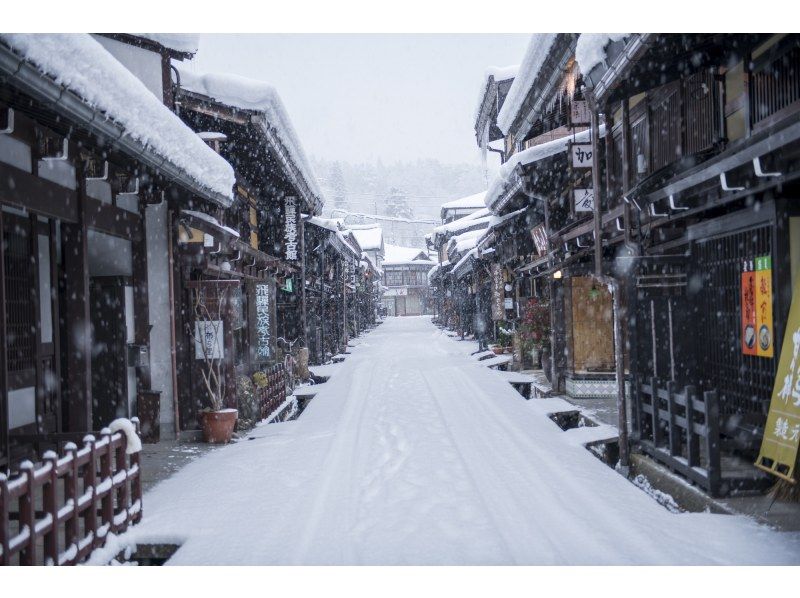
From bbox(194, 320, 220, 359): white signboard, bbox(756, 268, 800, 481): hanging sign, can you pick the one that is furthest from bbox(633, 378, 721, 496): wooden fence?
bbox(194, 320, 220, 359): white signboard

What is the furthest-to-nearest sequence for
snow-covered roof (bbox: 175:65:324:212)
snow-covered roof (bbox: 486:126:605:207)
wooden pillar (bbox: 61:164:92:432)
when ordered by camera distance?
snow-covered roof (bbox: 486:126:605:207) → snow-covered roof (bbox: 175:65:324:212) → wooden pillar (bbox: 61:164:92:432)

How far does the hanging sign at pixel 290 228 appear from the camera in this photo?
64.0 ft

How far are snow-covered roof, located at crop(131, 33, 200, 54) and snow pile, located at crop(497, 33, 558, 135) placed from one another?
5863 millimetres

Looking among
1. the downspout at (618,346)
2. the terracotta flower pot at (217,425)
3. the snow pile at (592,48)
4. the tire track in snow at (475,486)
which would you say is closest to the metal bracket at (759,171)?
the snow pile at (592,48)

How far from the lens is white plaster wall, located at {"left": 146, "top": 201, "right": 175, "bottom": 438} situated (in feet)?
35.0

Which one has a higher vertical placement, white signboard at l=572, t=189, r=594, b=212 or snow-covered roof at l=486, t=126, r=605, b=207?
snow-covered roof at l=486, t=126, r=605, b=207

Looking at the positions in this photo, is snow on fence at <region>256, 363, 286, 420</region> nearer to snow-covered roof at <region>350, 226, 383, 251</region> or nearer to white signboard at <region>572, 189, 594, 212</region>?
white signboard at <region>572, 189, 594, 212</region>

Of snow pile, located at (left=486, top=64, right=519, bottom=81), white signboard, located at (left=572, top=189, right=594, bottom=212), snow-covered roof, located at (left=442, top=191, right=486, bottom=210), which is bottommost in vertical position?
white signboard, located at (left=572, top=189, right=594, bottom=212)

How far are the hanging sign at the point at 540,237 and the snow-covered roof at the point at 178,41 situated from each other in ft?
31.5

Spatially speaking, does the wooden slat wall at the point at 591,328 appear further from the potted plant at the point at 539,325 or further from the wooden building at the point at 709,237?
the wooden building at the point at 709,237

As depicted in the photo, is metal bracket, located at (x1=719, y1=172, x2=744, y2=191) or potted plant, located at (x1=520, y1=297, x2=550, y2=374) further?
potted plant, located at (x1=520, y1=297, x2=550, y2=374)

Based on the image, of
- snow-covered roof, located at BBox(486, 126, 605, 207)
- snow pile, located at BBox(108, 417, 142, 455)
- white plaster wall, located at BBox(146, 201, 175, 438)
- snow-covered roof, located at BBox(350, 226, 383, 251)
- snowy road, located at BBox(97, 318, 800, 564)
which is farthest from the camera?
snow-covered roof, located at BBox(350, 226, 383, 251)
